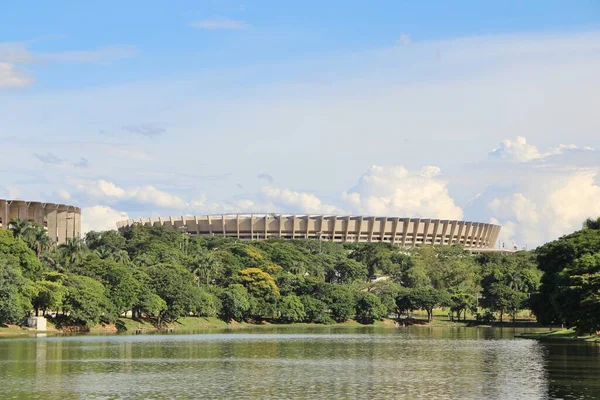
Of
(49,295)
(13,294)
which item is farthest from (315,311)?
(13,294)

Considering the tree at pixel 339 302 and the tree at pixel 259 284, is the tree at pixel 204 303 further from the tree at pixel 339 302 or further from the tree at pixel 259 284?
the tree at pixel 339 302

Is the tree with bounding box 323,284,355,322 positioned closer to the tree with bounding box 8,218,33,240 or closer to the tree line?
the tree line

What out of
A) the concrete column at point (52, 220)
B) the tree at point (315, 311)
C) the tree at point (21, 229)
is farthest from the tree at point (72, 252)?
the concrete column at point (52, 220)

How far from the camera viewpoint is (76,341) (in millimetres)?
89438

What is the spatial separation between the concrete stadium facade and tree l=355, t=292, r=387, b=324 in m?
53.4

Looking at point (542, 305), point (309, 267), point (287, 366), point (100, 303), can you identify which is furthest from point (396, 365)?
point (309, 267)

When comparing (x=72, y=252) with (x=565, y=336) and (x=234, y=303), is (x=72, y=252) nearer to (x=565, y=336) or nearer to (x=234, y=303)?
(x=234, y=303)

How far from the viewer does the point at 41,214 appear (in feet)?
611

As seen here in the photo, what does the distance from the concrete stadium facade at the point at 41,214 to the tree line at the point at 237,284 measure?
9624mm

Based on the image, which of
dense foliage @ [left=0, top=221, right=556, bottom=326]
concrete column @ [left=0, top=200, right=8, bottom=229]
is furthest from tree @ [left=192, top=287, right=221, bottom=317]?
concrete column @ [left=0, top=200, right=8, bottom=229]

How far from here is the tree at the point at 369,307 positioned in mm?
156250

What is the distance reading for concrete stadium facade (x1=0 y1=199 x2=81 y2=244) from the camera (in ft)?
583

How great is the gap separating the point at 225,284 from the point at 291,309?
16.0 m

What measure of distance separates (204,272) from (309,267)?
37.8 meters
